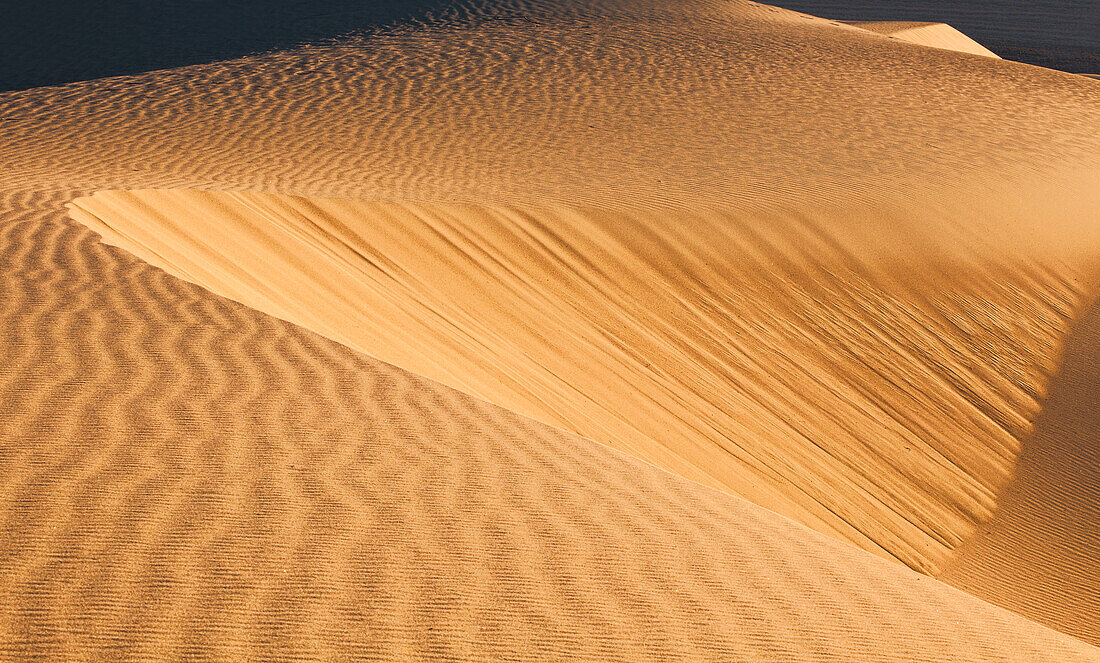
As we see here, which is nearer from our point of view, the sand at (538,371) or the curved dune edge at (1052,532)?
the sand at (538,371)

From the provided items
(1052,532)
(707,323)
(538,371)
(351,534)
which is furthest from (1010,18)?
(351,534)

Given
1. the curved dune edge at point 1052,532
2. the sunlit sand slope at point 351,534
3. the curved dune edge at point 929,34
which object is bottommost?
the curved dune edge at point 1052,532

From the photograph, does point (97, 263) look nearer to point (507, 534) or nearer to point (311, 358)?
point (311, 358)

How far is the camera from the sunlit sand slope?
291 centimetres

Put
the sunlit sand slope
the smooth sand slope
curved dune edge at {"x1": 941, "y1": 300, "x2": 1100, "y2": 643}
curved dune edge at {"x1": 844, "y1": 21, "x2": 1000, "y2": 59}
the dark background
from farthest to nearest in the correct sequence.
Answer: the smooth sand slope < curved dune edge at {"x1": 844, "y1": 21, "x2": 1000, "y2": 59} < the dark background < curved dune edge at {"x1": 941, "y1": 300, "x2": 1100, "y2": 643} < the sunlit sand slope

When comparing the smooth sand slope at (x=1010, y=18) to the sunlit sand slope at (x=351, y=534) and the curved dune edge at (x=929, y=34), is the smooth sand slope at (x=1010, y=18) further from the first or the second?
the sunlit sand slope at (x=351, y=534)

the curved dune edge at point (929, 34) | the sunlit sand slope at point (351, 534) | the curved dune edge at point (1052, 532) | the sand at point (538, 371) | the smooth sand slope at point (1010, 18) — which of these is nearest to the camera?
the sunlit sand slope at point (351, 534)

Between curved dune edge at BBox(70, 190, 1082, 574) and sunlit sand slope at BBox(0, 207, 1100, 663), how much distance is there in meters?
0.92

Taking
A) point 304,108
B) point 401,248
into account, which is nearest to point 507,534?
point 401,248

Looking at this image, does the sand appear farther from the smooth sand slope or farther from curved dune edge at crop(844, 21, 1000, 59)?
the smooth sand slope

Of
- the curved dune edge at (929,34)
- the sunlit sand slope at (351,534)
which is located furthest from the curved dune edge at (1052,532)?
the curved dune edge at (929,34)

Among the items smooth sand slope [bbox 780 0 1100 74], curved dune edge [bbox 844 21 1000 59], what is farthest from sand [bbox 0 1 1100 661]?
smooth sand slope [bbox 780 0 1100 74]

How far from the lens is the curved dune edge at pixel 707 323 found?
608 centimetres

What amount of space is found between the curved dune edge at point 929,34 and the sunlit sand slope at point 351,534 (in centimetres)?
2698
